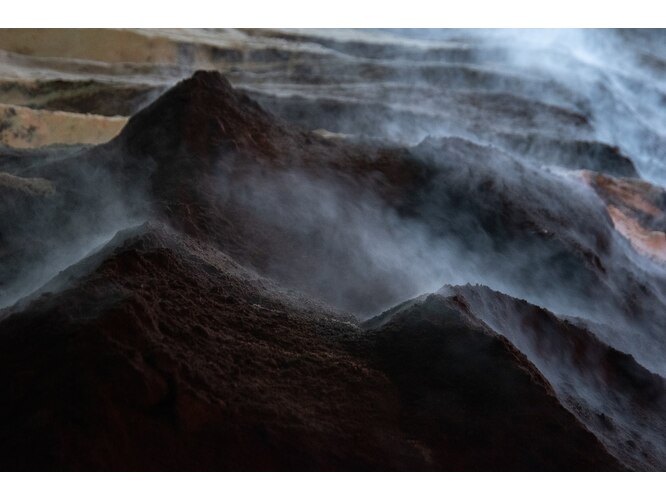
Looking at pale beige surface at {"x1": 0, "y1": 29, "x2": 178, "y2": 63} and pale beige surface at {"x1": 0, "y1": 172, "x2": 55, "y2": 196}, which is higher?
pale beige surface at {"x1": 0, "y1": 29, "x2": 178, "y2": 63}

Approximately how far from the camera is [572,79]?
11445mm

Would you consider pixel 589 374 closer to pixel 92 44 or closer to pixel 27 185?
pixel 27 185

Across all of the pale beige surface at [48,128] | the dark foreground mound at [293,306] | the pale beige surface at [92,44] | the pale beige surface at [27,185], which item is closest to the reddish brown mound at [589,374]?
the dark foreground mound at [293,306]

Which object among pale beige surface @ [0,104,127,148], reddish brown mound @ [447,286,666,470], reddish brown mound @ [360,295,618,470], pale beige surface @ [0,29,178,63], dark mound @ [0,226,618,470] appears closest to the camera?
A: dark mound @ [0,226,618,470]

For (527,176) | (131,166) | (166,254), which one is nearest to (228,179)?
(131,166)

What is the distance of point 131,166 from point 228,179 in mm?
670

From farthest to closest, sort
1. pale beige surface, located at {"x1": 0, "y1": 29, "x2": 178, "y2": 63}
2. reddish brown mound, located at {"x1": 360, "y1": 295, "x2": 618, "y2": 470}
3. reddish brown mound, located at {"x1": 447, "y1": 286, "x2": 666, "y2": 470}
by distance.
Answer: pale beige surface, located at {"x1": 0, "y1": 29, "x2": 178, "y2": 63} → reddish brown mound, located at {"x1": 447, "y1": 286, "x2": 666, "y2": 470} → reddish brown mound, located at {"x1": 360, "y1": 295, "x2": 618, "y2": 470}

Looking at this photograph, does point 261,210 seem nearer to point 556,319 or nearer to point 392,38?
point 556,319

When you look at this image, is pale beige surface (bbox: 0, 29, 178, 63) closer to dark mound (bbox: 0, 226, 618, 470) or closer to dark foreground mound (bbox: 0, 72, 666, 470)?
dark foreground mound (bbox: 0, 72, 666, 470)

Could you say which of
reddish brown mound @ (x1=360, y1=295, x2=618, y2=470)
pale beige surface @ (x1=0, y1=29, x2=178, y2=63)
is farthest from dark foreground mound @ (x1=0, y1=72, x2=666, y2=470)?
pale beige surface @ (x1=0, y1=29, x2=178, y2=63)

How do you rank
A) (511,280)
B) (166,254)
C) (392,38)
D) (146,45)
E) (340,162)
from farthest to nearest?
1. (392,38)
2. (146,45)
3. (340,162)
4. (511,280)
5. (166,254)

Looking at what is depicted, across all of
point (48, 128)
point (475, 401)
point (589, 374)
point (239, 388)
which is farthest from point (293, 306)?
point (48, 128)

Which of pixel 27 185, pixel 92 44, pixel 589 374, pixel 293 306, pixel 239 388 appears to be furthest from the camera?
pixel 92 44

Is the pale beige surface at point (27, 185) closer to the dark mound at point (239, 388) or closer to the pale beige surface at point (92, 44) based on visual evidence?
the dark mound at point (239, 388)
